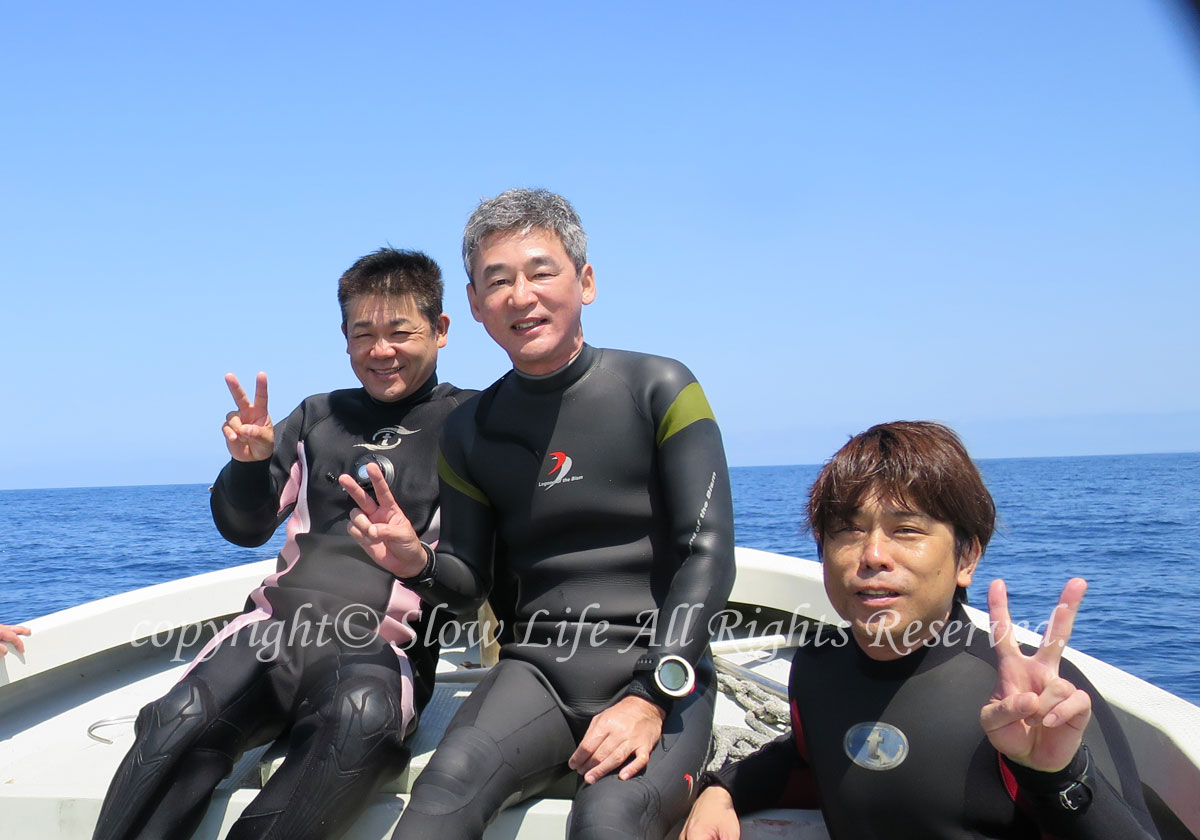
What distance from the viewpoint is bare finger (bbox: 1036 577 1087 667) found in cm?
133

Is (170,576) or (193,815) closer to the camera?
(193,815)

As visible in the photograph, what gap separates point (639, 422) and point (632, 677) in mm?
624

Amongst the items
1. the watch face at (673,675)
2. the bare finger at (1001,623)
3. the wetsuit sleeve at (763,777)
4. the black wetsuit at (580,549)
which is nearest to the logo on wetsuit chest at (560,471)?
the black wetsuit at (580,549)

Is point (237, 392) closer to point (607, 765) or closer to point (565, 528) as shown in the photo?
point (565, 528)

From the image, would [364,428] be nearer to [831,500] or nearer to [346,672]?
[346,672]

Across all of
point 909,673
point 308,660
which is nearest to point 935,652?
point 909,673

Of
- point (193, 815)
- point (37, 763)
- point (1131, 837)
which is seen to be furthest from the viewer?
point (37, 763)

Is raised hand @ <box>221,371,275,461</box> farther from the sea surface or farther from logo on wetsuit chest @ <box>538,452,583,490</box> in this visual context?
the sea surface

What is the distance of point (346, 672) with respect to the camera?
2332 millimetres

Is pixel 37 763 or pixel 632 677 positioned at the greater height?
pixel 632 677

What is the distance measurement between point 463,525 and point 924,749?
4.24 ft

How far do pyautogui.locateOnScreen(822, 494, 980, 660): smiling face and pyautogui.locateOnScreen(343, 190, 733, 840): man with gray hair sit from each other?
478 mm

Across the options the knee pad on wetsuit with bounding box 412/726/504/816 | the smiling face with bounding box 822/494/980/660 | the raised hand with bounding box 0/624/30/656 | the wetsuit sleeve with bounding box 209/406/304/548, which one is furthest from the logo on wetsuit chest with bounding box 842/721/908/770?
the raised hand with bounding box 0/624/30/656

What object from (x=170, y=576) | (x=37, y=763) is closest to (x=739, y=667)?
(x=37, y=763)
